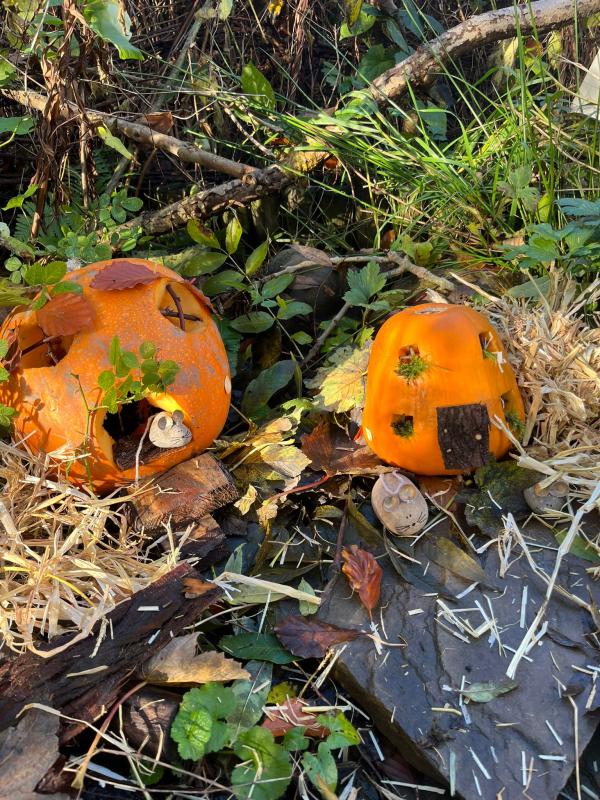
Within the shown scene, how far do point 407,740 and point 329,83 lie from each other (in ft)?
11.6

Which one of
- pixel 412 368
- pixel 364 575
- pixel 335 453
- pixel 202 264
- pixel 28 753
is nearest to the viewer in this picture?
pixel 28 753

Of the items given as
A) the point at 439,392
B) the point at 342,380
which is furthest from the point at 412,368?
the point at 342,380

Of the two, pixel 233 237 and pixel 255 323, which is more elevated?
pixel 233 237

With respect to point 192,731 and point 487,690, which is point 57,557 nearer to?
point 192,731

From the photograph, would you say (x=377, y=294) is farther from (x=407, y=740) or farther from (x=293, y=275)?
(x=407, y=740)

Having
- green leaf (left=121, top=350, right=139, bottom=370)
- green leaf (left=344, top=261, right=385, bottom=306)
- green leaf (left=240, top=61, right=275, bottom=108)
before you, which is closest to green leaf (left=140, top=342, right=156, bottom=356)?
green leaf (left=121, top=350, right=139, bottom=370)

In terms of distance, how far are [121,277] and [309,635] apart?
1.17 metres

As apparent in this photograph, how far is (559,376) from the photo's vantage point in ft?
7.87

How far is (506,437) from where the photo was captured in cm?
224

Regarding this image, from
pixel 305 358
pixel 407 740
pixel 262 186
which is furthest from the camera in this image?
pixel 262 186

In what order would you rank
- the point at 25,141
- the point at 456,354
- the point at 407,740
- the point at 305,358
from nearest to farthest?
the point at 407,740
the point at 456,354
the point at 305,358
the point at 25,141

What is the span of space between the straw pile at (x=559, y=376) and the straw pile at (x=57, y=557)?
120cm

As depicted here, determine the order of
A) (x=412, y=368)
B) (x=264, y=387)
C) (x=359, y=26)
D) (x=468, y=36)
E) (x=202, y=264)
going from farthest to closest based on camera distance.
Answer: (x=359, y=26) < (x=468, y=36) < (x=202, y=264) < (x=264, y=387) < (x=412, y=368)

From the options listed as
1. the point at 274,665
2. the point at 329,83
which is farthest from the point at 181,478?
the point at 329,83
